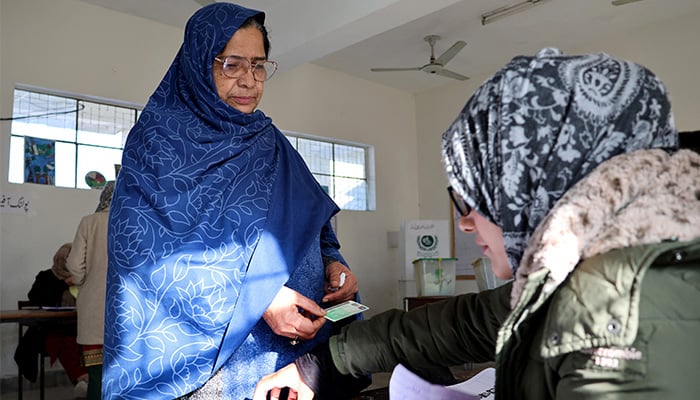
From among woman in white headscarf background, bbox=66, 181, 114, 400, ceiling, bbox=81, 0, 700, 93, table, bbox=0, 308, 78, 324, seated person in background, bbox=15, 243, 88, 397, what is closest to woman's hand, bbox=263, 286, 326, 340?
woman in white headscarf background, bbox=66, 181, 114, 400

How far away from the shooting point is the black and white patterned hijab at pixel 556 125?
0.68m

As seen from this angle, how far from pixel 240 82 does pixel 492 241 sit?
806 millimetres

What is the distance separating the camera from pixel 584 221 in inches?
24.8

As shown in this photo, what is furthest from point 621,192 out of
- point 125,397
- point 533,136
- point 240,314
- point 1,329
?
point 1,329

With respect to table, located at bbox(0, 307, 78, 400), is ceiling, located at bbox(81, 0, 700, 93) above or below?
above

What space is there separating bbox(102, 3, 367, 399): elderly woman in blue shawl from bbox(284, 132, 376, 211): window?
5.36 meters

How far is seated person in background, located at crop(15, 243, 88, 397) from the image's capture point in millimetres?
3996

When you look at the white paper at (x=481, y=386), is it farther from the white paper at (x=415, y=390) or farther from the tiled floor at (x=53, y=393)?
the tiled floor at (x=53, y=393)

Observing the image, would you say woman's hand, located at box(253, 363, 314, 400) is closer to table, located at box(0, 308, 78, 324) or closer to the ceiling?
table, located at box(0, 308, 78, 324)

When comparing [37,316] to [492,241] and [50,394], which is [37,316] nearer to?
[50,394]

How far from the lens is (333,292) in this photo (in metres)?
1.27

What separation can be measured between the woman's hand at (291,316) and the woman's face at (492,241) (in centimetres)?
41

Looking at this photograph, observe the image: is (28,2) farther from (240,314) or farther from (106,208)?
(240,314)

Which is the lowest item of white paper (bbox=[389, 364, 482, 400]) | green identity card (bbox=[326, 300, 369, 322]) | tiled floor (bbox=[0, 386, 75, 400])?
tiled floor (bbox=[0, 386, 75, 400])
